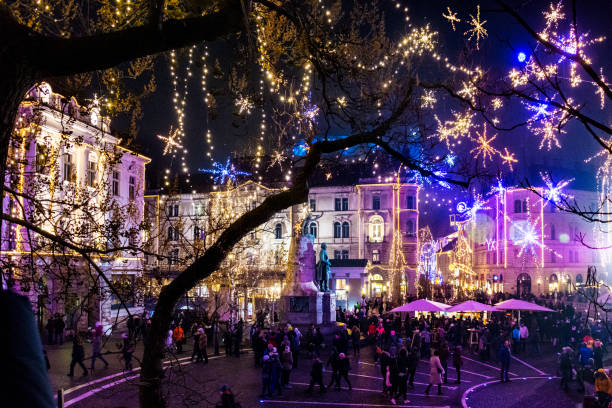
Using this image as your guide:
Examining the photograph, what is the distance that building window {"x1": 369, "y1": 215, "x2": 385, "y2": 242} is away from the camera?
6222 cm

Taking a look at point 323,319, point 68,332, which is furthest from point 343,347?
point 68,332

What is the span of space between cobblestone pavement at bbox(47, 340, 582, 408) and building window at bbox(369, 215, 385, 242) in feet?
129

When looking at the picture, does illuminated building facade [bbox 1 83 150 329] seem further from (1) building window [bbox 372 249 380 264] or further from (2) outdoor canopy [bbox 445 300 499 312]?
(1) building window [bbox 372 249 380 264]

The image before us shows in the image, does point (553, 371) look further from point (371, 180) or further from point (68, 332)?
point (371, 180)

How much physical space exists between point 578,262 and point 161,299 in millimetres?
66656

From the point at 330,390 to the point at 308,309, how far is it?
33.6 feet

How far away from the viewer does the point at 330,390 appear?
55.9 feet

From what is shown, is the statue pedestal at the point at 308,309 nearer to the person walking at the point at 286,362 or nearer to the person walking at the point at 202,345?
the person walking at the point at 202,345

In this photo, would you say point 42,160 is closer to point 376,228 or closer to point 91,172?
point 91,172

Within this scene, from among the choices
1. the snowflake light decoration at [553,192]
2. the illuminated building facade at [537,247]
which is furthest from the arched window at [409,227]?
the snowflake light decoration at [553,192]

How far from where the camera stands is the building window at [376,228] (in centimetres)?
6222

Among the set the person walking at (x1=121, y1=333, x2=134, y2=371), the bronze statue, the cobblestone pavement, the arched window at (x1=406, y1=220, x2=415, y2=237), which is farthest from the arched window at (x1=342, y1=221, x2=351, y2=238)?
the person walking at (x1=121, y1=333, x2=134, y2=371)

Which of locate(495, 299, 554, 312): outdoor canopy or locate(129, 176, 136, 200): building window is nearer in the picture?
locate(495, 299, 554, 312): outdoor canopy

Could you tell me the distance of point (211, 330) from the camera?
84.5 feet
